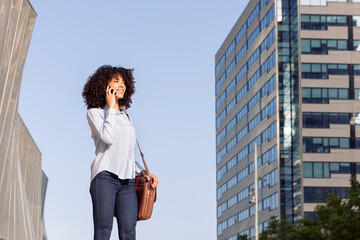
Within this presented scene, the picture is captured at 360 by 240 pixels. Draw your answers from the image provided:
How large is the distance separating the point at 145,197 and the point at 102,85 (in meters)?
0.88

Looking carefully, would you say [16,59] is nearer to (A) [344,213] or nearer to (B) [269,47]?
(A) [344,213]

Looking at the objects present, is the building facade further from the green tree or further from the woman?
the woman

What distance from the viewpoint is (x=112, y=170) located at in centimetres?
552

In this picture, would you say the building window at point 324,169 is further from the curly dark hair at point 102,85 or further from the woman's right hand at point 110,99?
the woman's right hand at point 110,99

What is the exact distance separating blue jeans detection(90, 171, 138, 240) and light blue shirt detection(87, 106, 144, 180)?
0.20 ft

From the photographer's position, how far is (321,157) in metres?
82.4

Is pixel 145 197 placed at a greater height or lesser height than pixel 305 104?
lesser

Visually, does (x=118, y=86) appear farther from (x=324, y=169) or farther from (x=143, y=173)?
(x=324, y=169)

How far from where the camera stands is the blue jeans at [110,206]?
5.50m

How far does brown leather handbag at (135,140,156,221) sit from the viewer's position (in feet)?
18.7

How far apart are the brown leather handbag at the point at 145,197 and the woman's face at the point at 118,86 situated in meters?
0.62

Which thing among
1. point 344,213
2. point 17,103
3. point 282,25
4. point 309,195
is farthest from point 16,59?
point 282,25

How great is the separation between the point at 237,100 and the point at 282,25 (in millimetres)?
20498

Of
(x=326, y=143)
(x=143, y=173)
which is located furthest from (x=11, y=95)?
(x=326, y=143)
